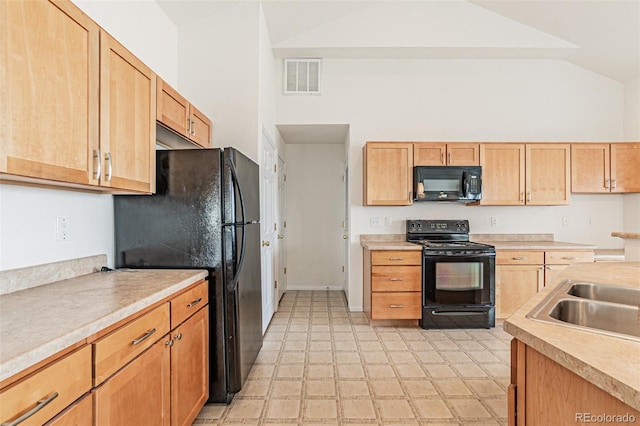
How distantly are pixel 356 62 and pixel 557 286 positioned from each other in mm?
3484

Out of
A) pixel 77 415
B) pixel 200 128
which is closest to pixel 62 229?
pixel 77 415

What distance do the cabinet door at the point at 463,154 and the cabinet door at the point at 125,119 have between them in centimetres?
307

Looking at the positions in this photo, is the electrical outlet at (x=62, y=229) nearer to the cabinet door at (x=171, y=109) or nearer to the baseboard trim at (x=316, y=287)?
the cabinet door at (x=171, y=109)

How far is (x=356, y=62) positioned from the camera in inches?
163

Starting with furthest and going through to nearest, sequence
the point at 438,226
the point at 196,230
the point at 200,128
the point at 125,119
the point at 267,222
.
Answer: the point at 438,226 < the point at 267,222 < the point at 200,128 < the point at 196,230 < the point at 125,119

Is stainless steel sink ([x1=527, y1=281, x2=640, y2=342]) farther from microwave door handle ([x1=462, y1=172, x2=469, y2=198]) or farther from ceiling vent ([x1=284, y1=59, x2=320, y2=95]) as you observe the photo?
ceiling vent ([x1=284, y1=59, x2=320, y2=95])

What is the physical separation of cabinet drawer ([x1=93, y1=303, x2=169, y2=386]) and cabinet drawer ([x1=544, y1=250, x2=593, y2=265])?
373 centimetres

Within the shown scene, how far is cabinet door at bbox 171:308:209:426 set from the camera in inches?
62.9

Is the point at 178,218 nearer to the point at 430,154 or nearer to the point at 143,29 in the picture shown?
the point at 143,29

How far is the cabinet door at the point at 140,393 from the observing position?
111 centimetres

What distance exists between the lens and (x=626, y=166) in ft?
12.4

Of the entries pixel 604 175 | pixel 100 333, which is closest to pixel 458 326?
pixel 604 175

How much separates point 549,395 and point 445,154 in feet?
10.4

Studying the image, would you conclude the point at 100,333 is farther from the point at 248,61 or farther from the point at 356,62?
the point at 356,62
